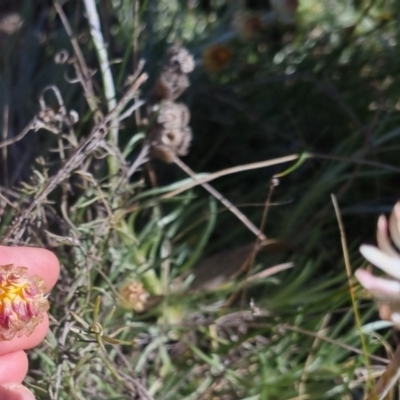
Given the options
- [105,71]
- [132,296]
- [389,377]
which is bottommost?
[132,296]

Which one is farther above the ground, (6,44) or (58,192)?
(6,44)

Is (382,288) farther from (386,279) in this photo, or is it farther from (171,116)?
(171,116)

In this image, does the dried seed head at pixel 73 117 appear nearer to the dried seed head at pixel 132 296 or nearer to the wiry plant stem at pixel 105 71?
the wiry plant stem at pixel 105 71

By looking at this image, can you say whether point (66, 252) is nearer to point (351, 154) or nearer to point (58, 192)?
point (58, 192)

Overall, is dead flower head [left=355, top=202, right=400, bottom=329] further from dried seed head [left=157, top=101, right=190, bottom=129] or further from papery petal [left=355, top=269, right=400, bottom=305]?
dried seed head [left=157, top=101, right=190, bottom=129]

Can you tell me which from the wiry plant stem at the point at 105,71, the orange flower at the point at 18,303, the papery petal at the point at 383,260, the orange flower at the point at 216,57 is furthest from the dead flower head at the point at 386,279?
the orange flower at the point at 216,57

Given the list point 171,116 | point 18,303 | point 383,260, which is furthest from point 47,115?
point 383,260

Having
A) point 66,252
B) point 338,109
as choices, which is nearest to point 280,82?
point 338,109
